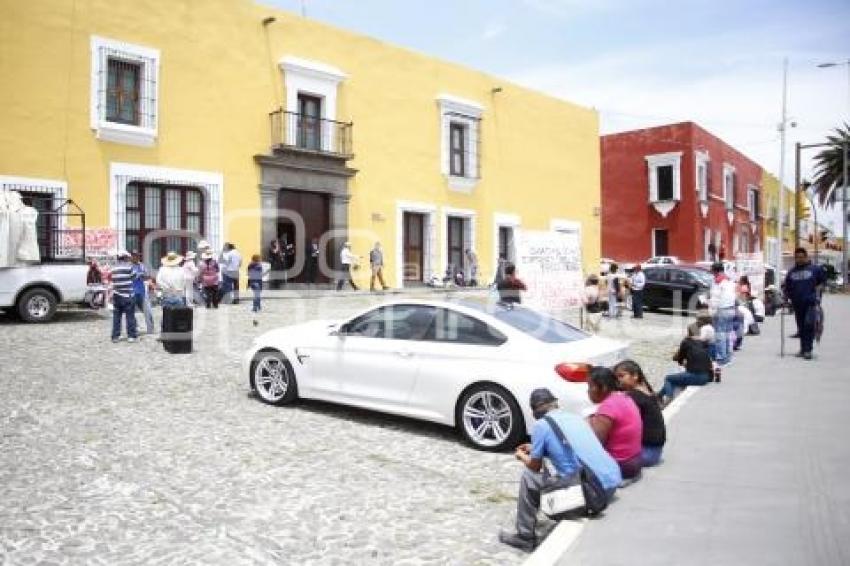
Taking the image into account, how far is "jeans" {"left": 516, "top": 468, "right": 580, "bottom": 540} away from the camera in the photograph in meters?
4.74

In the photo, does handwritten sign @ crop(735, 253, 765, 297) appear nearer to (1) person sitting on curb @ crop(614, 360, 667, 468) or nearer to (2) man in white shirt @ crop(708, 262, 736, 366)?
(2) man in white shirt @ crop(708, 262, 736, 366)

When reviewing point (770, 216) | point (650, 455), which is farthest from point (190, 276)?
point (770, 216)

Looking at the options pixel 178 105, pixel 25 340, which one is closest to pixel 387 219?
pixel 178 105

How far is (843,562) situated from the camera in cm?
427

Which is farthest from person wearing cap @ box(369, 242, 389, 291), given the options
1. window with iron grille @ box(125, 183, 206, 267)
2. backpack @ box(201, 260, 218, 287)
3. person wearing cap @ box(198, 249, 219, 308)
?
backpack @ box(201, 260, 218, 287)

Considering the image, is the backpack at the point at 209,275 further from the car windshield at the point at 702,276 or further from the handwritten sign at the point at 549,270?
the car windshield at the point at 702,276

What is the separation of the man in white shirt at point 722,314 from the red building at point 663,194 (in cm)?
2700

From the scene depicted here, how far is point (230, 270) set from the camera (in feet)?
61.0

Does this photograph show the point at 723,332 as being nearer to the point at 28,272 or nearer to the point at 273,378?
the point at 273,378

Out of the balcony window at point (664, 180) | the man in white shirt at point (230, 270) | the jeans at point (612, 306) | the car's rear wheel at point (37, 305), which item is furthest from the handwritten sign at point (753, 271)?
the car's rear wheel at point (37, 305)

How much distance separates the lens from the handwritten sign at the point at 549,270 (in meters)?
15.1

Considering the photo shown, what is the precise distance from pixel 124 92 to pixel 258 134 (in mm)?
3972

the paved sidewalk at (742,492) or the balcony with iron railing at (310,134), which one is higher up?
the balcony with iron railing at (310,134)

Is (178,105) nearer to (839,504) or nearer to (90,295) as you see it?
(90,295)
